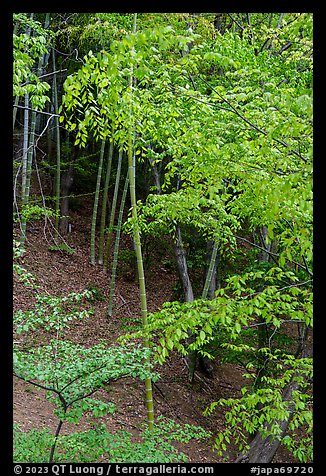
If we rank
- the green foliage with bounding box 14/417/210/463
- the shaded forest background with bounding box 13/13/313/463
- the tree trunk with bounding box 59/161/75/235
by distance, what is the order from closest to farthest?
the shaded forest background with bounding box 13/13/313/463
the green foliage with bounding box 14/417/210/463
the tree trunk with bounding box 59/161/75/235

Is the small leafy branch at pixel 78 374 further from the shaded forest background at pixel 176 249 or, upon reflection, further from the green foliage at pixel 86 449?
the green foliage at pixel 86 449

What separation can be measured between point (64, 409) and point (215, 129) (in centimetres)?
279

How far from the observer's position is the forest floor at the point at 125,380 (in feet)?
19.9

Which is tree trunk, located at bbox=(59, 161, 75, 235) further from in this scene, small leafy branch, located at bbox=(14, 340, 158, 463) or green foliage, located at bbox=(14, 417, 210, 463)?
small leafy branch, located at bbox=(14, 340, 158, 463)

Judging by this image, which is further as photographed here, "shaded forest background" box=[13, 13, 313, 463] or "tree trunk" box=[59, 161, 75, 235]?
"tree trunk" box=[59, 161, 75, 235]

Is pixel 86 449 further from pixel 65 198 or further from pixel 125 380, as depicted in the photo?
pixel 65 198

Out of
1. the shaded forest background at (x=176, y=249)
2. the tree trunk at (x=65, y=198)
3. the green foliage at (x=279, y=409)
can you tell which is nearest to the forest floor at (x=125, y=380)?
the shaded forest background at (x=176, y=249)

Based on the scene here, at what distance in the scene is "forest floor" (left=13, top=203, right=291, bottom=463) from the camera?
6.07 meters

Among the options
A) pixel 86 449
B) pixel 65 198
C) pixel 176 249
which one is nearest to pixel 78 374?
pixel 86 449

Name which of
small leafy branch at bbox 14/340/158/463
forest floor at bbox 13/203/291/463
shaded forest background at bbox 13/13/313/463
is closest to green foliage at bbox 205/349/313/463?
shaded forest background at bbox 13/13/313/463

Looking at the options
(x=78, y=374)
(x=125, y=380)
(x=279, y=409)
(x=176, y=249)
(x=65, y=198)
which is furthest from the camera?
(x=65, y=198)

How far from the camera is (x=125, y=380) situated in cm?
752
